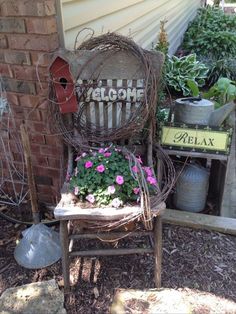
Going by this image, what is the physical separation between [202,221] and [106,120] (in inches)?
37.8

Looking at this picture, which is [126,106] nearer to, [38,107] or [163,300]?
[38,107]

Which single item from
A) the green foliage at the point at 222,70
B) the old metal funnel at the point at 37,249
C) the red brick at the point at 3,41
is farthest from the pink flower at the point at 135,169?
the green foliage at the point at 222,70

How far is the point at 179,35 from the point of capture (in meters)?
6.53

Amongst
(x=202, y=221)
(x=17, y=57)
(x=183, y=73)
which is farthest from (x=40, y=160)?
(x=183, y=73)

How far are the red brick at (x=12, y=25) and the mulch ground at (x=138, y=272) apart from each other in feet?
4.28

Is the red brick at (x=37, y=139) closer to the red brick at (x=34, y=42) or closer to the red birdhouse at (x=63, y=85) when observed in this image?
the red birdhouse at (x=63, y=85)

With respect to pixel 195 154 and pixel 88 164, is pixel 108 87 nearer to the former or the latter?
pixel 88 164

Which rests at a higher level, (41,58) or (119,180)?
(41,58)

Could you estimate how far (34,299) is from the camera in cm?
185

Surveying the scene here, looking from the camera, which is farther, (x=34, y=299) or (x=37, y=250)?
(x=37, y=250)

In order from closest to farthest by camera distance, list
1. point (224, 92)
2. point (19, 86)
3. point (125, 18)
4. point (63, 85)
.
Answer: point (63, 85) < point (19, 86) < point (224, 92) < point (125, 18)

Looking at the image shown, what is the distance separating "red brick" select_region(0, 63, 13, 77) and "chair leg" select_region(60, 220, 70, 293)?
3.26 feet

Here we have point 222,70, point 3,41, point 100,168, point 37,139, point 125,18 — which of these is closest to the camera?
point 100,168

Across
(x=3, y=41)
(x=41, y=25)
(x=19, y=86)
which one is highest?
(x=41, y=25)
